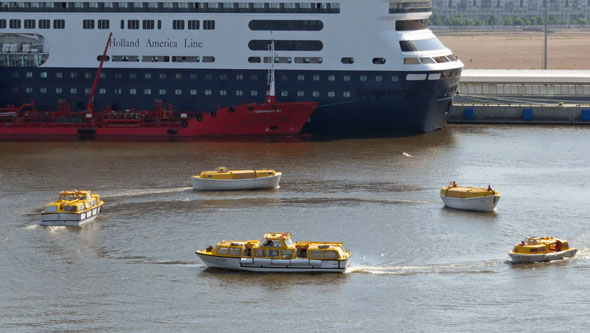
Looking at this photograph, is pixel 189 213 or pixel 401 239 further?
pixel 189 213

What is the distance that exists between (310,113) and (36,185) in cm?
2021

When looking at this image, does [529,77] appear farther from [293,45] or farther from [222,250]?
[222,250]

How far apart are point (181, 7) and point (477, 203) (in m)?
29.6

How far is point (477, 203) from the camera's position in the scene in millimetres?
53406

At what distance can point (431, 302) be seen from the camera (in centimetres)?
4100

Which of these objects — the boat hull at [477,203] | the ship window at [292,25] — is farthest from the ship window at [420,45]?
the boat hull at [477,203]

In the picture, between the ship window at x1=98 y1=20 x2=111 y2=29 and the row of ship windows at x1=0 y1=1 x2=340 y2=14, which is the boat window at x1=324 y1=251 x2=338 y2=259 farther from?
the ship window at x1=98 y1=20 x2=111 y2=29

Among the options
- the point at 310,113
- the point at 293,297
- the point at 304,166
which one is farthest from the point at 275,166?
the point at 293,297

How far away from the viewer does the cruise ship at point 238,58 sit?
7462cm

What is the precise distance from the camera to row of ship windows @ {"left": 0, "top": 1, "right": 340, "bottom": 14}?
75.4m

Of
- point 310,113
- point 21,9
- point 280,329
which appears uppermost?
point 21,9

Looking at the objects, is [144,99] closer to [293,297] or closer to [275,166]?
[275,166]

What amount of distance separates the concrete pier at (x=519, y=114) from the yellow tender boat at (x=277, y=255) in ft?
124

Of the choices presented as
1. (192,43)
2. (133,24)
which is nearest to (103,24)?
(133,24)
